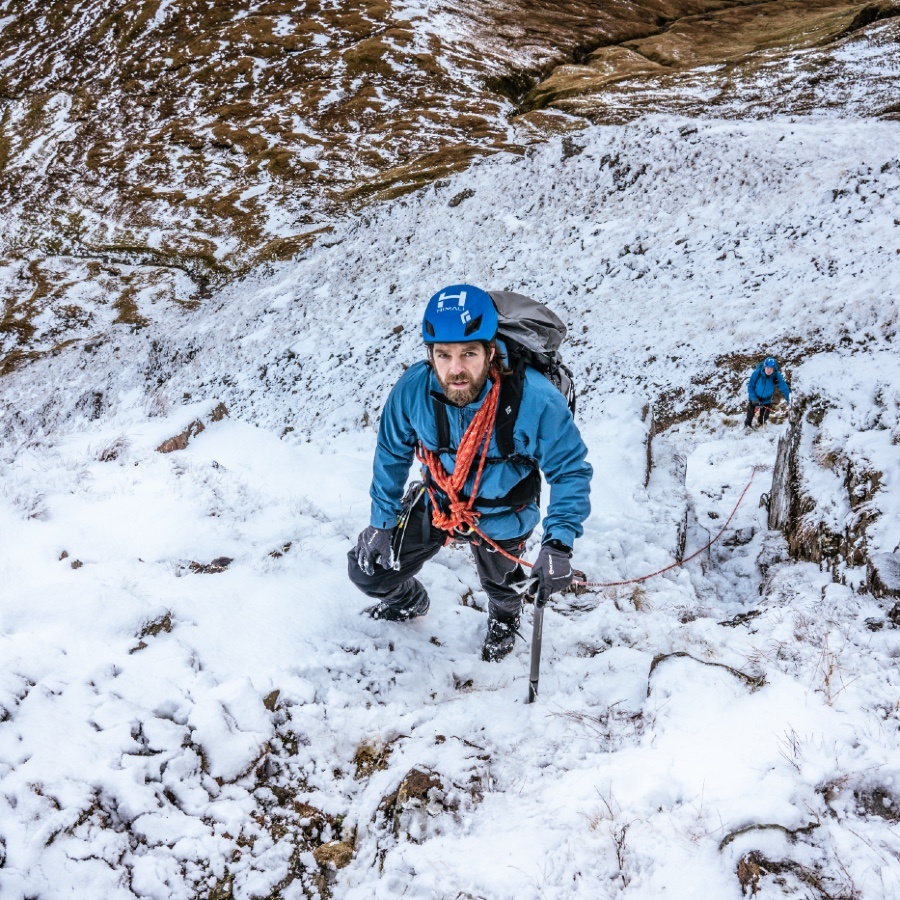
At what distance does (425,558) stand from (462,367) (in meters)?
1.91

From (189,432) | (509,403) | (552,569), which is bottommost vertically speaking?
(189,432)

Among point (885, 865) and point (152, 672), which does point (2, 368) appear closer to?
point (152, 672)

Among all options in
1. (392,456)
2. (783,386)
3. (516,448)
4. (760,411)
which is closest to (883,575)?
(516,448)

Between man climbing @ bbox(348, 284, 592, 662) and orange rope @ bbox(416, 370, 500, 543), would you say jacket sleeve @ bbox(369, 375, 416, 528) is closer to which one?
man climbing @ bbox(348, 284, 592, 662)

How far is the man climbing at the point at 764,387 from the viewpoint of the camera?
10062 millimetres

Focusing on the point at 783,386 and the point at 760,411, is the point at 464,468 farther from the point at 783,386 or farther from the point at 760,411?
the point at 760,411

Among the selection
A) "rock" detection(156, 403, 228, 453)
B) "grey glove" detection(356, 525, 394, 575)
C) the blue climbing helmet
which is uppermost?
the blue climbing helmet

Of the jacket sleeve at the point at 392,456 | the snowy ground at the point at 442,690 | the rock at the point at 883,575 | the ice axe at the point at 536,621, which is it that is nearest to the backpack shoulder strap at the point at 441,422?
the jacket sleeve at the point at 392,456

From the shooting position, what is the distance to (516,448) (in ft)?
12.9

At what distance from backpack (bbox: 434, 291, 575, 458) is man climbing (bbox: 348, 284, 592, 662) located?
0.03m

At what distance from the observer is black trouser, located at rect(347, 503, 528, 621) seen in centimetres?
462

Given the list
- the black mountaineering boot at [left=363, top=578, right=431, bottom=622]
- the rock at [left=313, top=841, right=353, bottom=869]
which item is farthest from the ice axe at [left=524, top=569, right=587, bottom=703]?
the rock at [left=313, top=841, right=353, bottom=869]

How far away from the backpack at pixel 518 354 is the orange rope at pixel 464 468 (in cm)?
7

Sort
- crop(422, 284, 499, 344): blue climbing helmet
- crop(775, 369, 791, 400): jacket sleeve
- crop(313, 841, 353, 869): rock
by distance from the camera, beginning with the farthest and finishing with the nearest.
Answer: crop(775, 369, 791, 400): jacket sleeve < crop(422, 284, 499, 344): blue climbing helmet < crop(313, 841, 353, 869): rock
